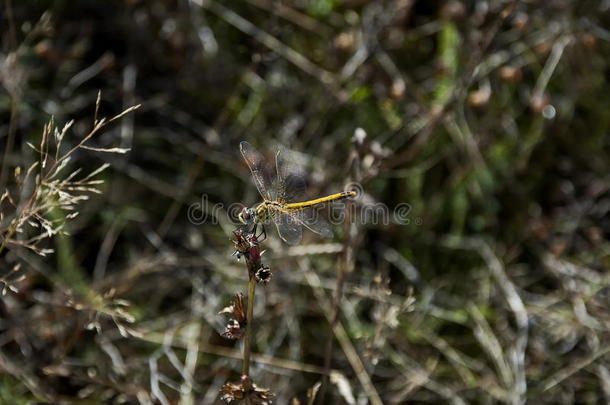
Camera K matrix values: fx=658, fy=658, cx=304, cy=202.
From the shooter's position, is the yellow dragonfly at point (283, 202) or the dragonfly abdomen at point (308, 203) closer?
the yellow dragonfly at point (283, 202)

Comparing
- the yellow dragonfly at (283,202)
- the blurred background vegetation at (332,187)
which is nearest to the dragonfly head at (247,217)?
the yellow dragonfly at (283,202)

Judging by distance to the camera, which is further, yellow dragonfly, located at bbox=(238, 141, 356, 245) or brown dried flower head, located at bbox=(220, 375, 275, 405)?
yellow dragonfly, located at bbox=(238, 141, 356, 245)

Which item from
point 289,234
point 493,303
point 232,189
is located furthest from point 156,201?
point 493,303

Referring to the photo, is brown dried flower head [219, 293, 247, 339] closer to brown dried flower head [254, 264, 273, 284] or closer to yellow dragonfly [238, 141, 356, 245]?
brown dried flower head [254, 264, 273, 284]

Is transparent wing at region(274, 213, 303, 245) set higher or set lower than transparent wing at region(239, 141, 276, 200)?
lower

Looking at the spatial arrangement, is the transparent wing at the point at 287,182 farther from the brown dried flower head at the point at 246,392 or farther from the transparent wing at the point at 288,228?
the brown dried flower head at the point at 246,392

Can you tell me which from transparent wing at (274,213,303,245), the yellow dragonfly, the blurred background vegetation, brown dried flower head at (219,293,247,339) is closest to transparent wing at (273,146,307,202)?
the yellow dragonfly

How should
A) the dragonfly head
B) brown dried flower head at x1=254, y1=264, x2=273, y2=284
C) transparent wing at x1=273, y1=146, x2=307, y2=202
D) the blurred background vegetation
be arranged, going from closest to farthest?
brown dried flower head at x1=254, y1=264, x2=273, y2=284
the dragonfly head
transparent wing at x1=273, y1=146, x2=307, y2=202
the blurred background vegetation
